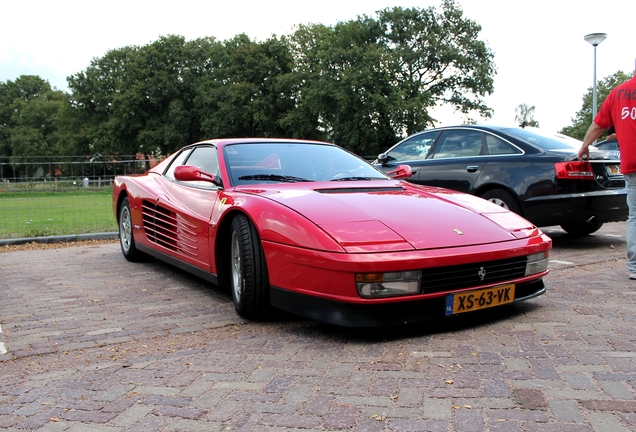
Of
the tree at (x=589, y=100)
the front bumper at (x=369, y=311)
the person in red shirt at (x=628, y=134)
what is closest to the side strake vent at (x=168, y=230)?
the front bumper at (x=369, y=311)

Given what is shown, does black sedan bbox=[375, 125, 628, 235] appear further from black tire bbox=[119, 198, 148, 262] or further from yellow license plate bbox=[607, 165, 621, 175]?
black tire bbox=[119, 198, 148, 262]

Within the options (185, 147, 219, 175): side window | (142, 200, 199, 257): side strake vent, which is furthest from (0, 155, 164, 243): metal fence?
(185, 147, 219, 175): side window

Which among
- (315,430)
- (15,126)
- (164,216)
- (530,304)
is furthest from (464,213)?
(15,126)

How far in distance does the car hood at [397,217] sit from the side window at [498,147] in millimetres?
2691

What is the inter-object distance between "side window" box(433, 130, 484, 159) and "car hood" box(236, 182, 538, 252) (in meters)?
2.99

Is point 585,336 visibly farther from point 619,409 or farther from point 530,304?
point 619,409

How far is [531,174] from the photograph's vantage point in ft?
20.7

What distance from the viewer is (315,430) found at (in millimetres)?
2166

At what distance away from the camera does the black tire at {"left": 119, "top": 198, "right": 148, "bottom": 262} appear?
6.33 m

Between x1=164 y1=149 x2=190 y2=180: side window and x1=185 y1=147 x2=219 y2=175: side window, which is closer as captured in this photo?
x1=185 y1=147 x2=219 y2=175: side window

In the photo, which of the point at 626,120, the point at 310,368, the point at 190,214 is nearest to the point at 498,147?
the point at 626,120

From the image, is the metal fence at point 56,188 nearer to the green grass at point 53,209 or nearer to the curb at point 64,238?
the green grass at point 53,209

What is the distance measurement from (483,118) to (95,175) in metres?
36.3

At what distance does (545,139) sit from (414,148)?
1732 mm
